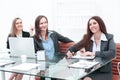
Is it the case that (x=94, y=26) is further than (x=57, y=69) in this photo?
Yes

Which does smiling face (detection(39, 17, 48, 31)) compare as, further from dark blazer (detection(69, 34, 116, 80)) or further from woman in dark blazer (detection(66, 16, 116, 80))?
dark blazer (detection(69, 34, 116, 80))

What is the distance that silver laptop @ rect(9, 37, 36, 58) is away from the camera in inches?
104

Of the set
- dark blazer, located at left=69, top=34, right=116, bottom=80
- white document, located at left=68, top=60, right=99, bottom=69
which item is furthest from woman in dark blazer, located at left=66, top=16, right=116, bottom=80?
white document, located at left=68, top=60, right=99, bottom=69

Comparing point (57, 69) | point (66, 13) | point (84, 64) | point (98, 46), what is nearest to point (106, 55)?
point (98, 46)

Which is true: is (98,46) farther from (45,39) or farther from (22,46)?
(22,46)

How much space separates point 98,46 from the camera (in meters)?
2.75

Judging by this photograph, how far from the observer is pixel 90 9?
4121 mm

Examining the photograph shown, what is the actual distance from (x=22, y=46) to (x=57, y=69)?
0.61 m

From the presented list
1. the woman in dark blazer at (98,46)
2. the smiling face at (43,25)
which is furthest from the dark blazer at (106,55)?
the smiling face at (43,25)

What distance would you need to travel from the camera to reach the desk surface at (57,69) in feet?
6.69

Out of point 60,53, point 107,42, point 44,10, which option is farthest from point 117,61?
point 44,10

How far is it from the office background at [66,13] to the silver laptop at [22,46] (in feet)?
5.80

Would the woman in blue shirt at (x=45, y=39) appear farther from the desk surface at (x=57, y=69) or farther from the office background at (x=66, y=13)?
the office background at (x=66, y=13)

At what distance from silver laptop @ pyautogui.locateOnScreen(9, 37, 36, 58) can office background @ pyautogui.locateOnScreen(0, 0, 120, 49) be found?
5.80 ft
